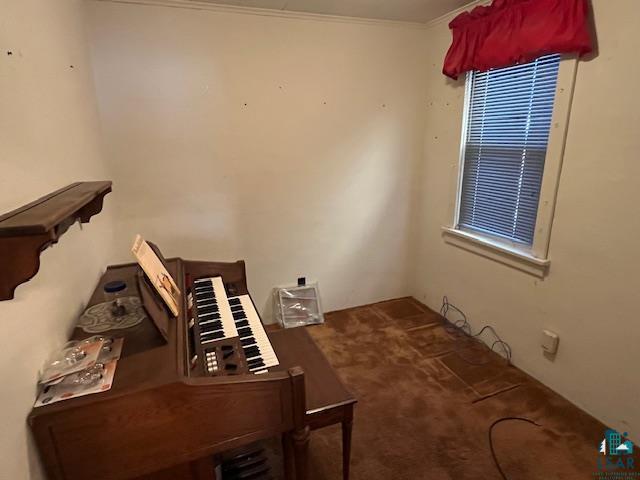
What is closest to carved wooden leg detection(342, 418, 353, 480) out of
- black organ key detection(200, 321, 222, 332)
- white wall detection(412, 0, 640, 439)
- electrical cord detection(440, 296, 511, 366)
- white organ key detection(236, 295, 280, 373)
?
white organ key detection(236, 295, 280, 373)

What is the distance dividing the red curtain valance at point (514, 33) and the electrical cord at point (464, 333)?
5.69 feet

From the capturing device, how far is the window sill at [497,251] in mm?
2064

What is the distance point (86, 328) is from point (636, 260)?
229 cm

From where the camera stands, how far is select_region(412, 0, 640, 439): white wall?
1.60 meters

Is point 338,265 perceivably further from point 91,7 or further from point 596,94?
point 91,7

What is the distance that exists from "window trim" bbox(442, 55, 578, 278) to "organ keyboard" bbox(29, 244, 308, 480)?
169 cm

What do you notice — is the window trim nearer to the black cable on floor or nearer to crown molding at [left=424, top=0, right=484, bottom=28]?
crown molding at [left=424, top=0, right=484, bottom=28]

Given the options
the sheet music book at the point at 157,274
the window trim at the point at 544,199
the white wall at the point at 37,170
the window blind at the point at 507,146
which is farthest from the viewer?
the window blind at the point at 507,146

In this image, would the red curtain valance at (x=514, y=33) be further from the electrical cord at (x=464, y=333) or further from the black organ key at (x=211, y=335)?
the black organ key at (x=211, y=335)

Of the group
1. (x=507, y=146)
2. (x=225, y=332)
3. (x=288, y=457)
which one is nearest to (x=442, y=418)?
(x=288, y=457)

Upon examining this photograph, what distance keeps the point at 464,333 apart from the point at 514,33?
6.61 ft

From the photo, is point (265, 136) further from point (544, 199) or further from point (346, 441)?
point (346, 441)

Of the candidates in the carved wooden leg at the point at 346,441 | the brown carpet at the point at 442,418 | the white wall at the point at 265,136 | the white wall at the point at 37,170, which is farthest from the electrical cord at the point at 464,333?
the white wall at the point at 37,170

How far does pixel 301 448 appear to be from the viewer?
1.17 m
